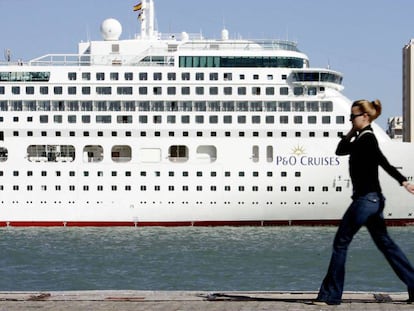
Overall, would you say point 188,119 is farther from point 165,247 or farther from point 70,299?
point 70,299

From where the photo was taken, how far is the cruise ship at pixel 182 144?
33.3 metres


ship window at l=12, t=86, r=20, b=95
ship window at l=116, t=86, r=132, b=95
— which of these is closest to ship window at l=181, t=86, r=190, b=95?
ship window at l=116, t=86, r=132, b=95

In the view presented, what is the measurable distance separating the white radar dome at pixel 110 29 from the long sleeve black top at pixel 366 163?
30109 millimetres

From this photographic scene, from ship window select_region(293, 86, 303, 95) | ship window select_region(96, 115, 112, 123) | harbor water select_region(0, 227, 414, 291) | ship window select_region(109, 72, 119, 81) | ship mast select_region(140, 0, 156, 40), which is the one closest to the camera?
harbor water select_region(0, 227, 414, 291)

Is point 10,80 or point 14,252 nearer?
point 14,252

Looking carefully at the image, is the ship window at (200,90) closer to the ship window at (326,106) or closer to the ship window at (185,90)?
the ship window at (185,90)

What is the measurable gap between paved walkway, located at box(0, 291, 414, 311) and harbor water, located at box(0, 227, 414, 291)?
9.14m

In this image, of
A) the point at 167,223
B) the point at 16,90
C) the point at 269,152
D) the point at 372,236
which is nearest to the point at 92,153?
the point at 16,90

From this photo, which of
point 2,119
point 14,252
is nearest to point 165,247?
point 14,252

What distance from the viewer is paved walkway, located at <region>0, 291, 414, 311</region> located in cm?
767

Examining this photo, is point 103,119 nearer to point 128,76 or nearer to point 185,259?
point 128,76

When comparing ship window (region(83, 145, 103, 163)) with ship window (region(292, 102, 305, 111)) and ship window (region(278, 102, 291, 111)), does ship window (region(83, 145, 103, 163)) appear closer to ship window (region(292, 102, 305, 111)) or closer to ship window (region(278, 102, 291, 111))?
ship window (region(278, 102, 291, 111))

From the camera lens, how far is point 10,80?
116ft

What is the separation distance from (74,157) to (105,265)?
501 inches
